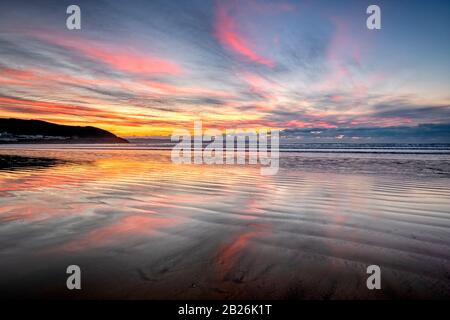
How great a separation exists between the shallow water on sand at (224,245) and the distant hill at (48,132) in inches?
4245

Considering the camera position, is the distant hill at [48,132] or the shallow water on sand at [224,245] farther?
the distant hill at [48,132]

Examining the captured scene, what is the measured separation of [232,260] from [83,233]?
Answer: 2.53 meters

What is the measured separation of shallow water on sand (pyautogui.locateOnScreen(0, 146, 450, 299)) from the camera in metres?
2.66

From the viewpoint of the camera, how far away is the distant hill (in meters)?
101

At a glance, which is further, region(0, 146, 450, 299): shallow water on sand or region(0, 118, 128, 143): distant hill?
region(0, 118, 128, 143): distant hill

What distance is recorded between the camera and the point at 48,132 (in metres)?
111

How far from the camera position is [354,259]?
3301 mm

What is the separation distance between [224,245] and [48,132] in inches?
5180

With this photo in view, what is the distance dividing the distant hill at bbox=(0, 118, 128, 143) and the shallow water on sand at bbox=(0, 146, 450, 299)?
107831 millimetres

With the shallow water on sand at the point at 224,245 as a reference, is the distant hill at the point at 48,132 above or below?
above

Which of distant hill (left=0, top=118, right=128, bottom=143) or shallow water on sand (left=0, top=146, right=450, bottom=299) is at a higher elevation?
distant hill (left=0, top=118, right=128, bottom=143)

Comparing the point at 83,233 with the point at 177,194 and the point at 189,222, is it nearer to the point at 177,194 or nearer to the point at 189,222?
the point at 189,222

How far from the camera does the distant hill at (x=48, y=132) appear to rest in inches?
3975

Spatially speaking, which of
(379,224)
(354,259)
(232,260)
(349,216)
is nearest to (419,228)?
(379,224)
